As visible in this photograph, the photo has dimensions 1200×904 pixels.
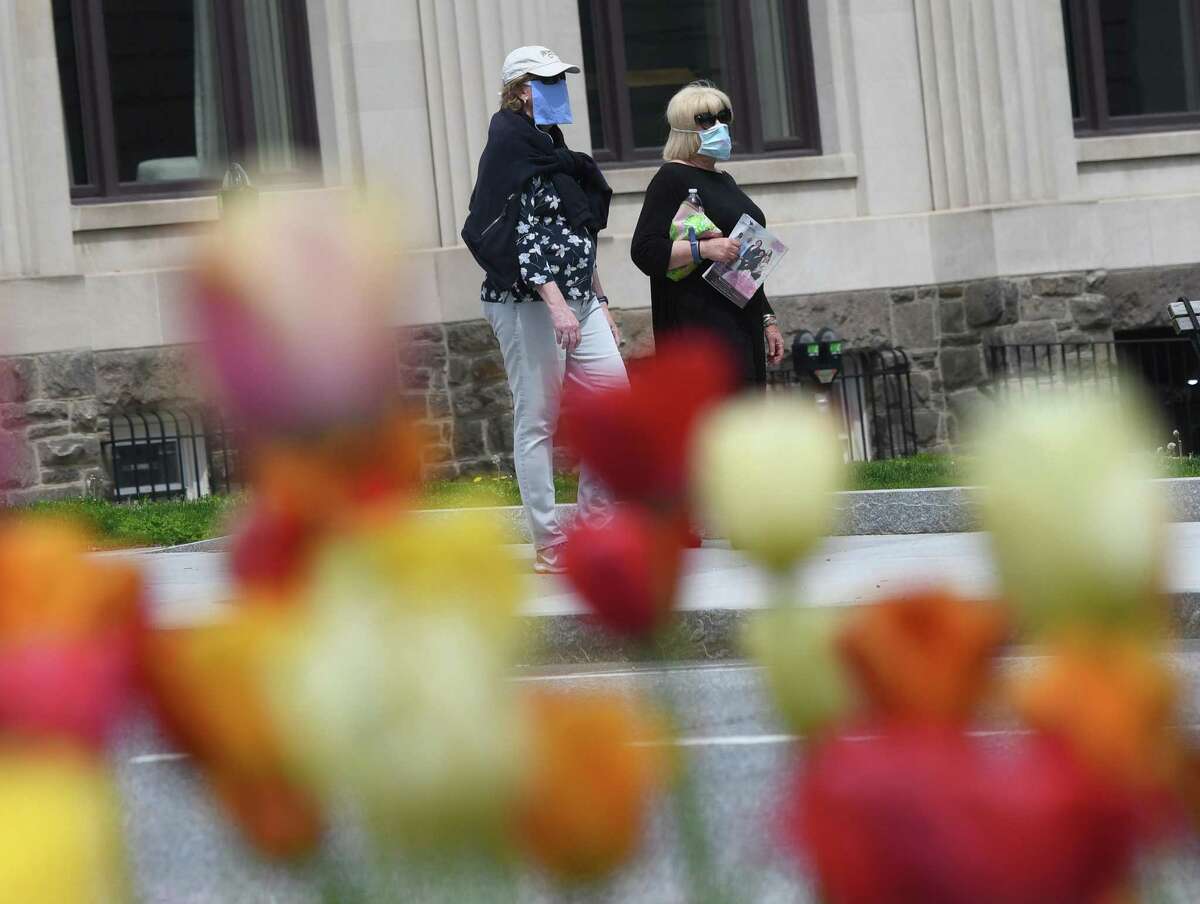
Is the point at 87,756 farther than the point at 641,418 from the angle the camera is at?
No

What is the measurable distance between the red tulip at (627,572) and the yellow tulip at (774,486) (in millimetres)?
28

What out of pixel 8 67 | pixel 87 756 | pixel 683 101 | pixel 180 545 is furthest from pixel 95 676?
pixel 8 67

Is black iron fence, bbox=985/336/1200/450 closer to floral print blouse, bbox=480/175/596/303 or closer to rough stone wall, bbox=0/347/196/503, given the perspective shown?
rough stone wall, bbox=0/347/196/503

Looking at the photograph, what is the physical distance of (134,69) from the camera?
1570 centimetres

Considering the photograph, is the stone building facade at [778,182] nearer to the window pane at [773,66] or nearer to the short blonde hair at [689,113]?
the window pane at [773,66]

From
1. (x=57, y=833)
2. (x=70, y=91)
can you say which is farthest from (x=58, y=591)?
(x=70, y=91)

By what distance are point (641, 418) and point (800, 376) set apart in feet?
48.5

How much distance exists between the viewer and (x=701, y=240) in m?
8.88

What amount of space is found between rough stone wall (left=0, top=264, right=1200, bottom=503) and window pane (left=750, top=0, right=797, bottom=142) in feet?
5.70

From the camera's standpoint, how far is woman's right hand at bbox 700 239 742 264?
8797mm

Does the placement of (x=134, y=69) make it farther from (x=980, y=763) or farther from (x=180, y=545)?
(x=980, y=763)

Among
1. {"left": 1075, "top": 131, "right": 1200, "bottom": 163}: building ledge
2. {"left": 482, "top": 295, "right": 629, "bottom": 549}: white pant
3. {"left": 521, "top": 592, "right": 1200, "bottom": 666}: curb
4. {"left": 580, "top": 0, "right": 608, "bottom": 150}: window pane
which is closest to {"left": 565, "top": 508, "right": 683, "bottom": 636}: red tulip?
{"left": 521, "top": 592, "right": 1200, "bottom": 666}: curb

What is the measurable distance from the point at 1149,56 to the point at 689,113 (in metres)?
9.45

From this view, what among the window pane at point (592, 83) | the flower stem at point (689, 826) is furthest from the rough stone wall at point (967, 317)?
the flower stem at point (689, 826)
